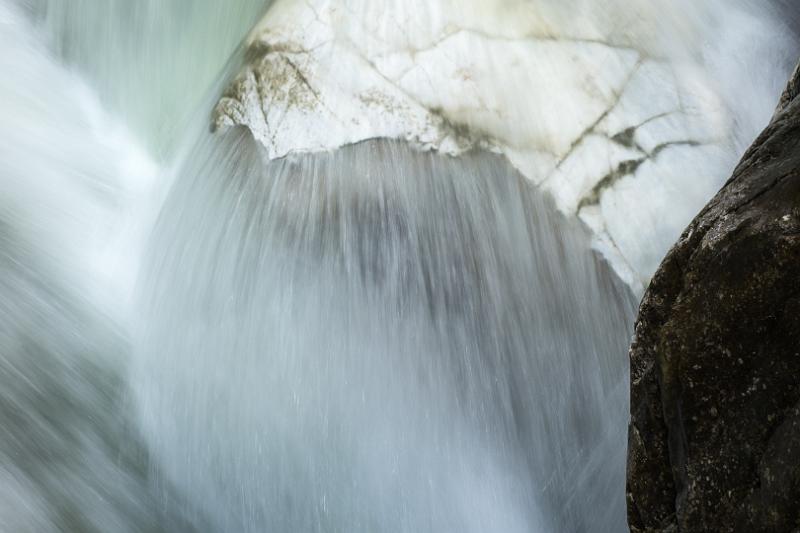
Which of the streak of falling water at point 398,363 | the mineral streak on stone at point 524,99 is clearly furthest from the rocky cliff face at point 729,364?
the mineral streak on stone at point 524,99

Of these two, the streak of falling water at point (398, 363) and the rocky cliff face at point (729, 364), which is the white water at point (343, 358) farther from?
the rocky cliff face at point (729, 364)

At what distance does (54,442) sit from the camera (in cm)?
278

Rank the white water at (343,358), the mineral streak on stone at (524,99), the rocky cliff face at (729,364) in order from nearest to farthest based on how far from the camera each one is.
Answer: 1. the rocky cliff face at (729,364)
2. the white water at (343,358)
3. the mineral streak on stone at (524,99)

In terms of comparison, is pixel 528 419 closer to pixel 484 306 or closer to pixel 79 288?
pixel 484 306

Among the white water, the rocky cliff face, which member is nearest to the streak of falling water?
the white water

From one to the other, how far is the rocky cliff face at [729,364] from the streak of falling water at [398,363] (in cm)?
118

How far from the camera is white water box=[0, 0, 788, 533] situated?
9.82ft

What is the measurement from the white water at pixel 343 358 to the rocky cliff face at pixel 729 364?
1.19 metres

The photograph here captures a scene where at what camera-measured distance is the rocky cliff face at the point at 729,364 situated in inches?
61.4

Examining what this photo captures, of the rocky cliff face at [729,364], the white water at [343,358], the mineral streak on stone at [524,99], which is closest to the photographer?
the rocky cliff face at [729,364]

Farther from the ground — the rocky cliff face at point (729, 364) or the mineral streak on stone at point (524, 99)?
the mineral streak on stone at point (524, 99)

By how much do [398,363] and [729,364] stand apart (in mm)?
1501

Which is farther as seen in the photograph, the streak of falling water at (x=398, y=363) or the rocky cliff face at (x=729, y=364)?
the streak of falling water at (x=398, y=363)

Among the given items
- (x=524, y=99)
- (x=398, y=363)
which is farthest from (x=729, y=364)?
(x=524, y=99)
